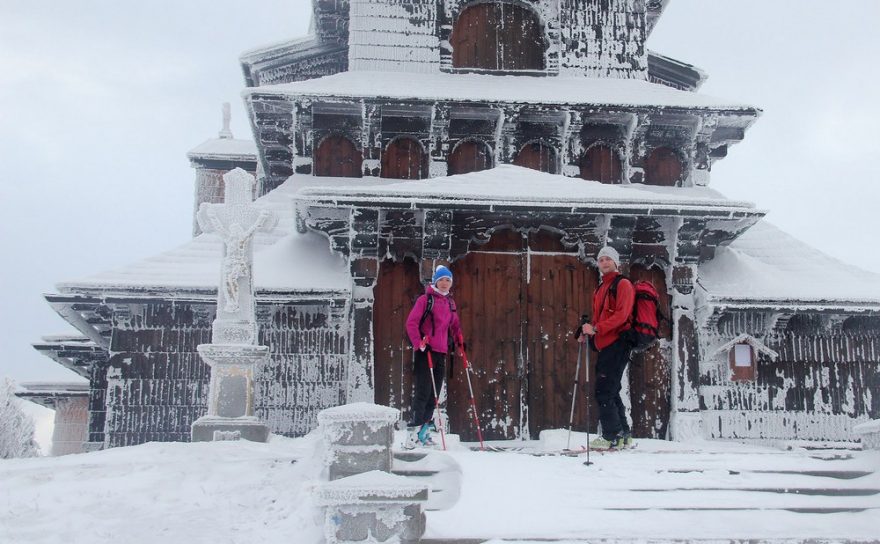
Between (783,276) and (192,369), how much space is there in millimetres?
8458

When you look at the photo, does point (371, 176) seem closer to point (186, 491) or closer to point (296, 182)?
point (296, 182)

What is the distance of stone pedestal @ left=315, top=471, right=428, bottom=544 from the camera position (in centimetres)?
531

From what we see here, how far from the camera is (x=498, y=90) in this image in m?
12.9

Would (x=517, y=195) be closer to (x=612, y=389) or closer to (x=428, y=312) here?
(x=428, y=312)

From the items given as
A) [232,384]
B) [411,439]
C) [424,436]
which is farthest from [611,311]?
[232,384]

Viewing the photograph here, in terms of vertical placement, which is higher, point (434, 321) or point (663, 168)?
point (663, 168)

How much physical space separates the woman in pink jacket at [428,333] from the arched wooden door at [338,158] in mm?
5207

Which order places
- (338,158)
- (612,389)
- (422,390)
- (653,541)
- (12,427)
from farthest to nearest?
(12,427), (338,158), (422,390), (612,389), (653,541)

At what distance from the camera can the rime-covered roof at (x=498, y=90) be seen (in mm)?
12211

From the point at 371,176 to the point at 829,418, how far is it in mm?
7600

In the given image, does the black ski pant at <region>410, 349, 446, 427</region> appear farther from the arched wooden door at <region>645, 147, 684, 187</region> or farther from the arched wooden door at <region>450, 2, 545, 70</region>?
the arched wooden door at <region>450, 2, 545, 70</region>

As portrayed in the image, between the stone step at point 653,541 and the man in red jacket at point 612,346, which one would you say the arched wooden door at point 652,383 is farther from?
the stone step at point 653,541

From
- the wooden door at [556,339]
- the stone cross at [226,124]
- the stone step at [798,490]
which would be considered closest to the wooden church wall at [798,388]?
the wooden door at [556,339]

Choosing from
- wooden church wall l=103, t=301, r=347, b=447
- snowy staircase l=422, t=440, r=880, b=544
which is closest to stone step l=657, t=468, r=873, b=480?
snowy staircase l=422, t=440, r=880, b=544
